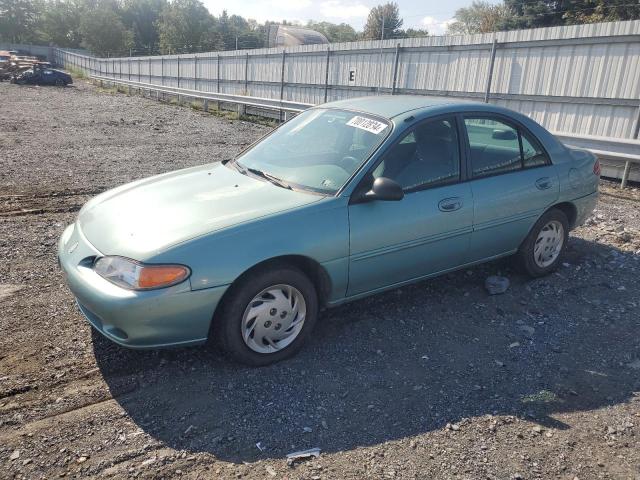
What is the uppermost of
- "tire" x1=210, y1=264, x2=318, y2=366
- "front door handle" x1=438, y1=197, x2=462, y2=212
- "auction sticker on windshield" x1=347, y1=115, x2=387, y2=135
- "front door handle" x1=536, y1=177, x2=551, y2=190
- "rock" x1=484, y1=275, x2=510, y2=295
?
"auction sticker on windshield" x1=347, y1=115, x2=387, y2=135

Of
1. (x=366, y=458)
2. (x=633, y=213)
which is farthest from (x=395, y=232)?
(x=633, y=213)

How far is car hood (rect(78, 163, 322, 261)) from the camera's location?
10.5 feet

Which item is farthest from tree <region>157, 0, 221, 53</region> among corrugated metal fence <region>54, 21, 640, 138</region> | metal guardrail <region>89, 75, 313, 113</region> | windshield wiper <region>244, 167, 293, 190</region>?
windshield wiper <region>244, 167, 293, 190</region>

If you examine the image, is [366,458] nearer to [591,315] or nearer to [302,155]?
[302,155]

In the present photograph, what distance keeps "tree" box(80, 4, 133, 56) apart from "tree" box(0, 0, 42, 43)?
19.6 m

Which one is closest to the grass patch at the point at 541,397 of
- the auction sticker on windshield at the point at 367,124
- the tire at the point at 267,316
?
the tire at the point at 267,316

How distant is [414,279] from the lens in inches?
161

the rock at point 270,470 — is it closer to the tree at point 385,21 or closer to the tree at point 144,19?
the tree at point 385,21

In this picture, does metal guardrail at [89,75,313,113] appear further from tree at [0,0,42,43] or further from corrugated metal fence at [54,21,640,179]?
tree at [0,0,42,43]

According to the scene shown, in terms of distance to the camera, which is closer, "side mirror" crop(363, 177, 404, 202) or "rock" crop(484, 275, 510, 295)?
"side mirror" crop(363, 177, 404, 202)

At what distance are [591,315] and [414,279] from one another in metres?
1.62

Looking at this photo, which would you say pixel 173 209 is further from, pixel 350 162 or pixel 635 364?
pixel 635 364

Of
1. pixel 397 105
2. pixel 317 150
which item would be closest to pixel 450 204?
pixel 397 105

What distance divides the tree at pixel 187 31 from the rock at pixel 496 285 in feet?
254
